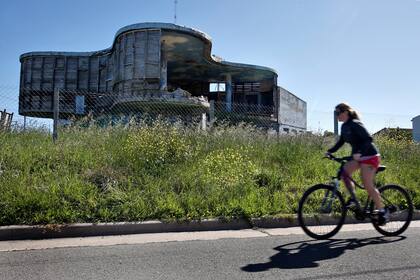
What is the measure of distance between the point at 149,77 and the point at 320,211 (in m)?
29.2

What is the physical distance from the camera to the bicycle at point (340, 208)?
595 cm

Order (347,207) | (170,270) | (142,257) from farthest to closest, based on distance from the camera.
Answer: (347,207), (142,257), (170,270)

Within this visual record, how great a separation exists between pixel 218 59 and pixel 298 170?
33306mm

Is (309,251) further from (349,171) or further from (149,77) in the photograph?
(149,77)

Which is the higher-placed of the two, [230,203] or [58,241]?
[230,203]

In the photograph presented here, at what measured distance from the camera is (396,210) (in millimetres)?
6020

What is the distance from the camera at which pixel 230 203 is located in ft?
22.8

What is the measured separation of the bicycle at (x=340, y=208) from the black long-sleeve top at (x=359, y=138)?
22 centimetres

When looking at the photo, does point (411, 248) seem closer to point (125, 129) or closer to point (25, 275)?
point (25, 275)

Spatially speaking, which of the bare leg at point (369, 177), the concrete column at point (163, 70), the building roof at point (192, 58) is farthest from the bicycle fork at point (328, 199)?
the concrete column at point (163, 70)

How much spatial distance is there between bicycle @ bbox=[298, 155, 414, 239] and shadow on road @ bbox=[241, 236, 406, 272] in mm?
204

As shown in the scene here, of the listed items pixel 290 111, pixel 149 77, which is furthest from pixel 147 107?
pixel 290 111

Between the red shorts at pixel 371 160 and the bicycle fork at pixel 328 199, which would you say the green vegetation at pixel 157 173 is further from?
the red shorts at pixel 371 160

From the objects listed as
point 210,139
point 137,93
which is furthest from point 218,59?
point 210,139
